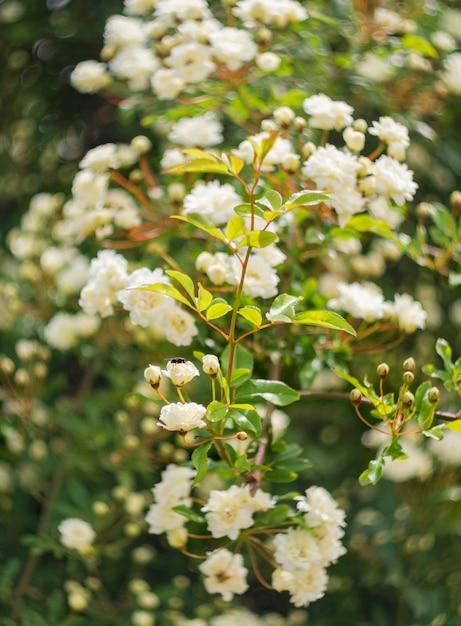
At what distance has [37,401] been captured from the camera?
176 cm

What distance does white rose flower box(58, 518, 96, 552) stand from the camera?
1.48 meters

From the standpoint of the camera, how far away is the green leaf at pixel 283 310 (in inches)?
35.8

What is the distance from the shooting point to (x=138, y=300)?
1084 millimetres

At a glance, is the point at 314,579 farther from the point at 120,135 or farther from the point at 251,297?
the point at 120,135

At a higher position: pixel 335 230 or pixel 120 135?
pixel 335 230

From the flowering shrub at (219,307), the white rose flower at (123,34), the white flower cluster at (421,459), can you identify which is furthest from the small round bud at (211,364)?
the white flower cluster at (421,459)

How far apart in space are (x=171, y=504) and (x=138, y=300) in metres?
0.27

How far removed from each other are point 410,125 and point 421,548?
0.92 m

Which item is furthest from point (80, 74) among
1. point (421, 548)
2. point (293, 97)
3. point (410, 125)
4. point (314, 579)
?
point (421, 548)

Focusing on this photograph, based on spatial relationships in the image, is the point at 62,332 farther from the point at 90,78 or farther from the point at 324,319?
the point at 324,319

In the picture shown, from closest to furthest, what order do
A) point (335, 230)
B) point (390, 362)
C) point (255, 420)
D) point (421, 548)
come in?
point (255, 420)
point (335, 230)
point (421, 548)
point (390, 362)

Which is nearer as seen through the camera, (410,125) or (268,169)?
(268,169)

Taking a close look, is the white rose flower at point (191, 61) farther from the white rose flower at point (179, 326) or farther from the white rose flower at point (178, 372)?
the white rose flower at point (178, 372)

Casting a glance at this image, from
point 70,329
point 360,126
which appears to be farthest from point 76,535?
point 360,126
